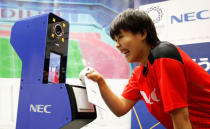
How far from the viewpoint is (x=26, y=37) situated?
4.45 feet

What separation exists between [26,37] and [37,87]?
33 centimetres

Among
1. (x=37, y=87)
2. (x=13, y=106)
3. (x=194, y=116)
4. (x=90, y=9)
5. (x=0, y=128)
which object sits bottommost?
(x=0, y=128)

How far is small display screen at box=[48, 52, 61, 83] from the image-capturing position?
1.30 metres

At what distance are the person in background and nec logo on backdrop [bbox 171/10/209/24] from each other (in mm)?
1121

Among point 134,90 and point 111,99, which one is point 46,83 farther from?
point 134,90

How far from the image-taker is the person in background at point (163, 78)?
945 mm

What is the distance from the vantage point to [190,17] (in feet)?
7.35

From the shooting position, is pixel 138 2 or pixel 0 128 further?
pixel 138 2

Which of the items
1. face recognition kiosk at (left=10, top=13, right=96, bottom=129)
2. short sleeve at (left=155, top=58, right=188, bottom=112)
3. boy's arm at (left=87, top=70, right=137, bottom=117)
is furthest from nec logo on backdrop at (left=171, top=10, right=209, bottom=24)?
short sleeve at (left=155, top=58, right=188, bottom=112)

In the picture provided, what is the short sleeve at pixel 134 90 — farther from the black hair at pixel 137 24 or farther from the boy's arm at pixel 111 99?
the black hair at pixel 137 24

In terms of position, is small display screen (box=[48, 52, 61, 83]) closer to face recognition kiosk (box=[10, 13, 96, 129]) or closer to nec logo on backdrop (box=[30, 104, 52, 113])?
face recognition kiosk (box=[10, 13, 96, 129])

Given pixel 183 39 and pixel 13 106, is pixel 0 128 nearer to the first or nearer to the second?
pixel 13 106

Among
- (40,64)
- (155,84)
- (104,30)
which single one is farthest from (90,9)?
(155,84)

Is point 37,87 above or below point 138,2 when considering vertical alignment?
below
